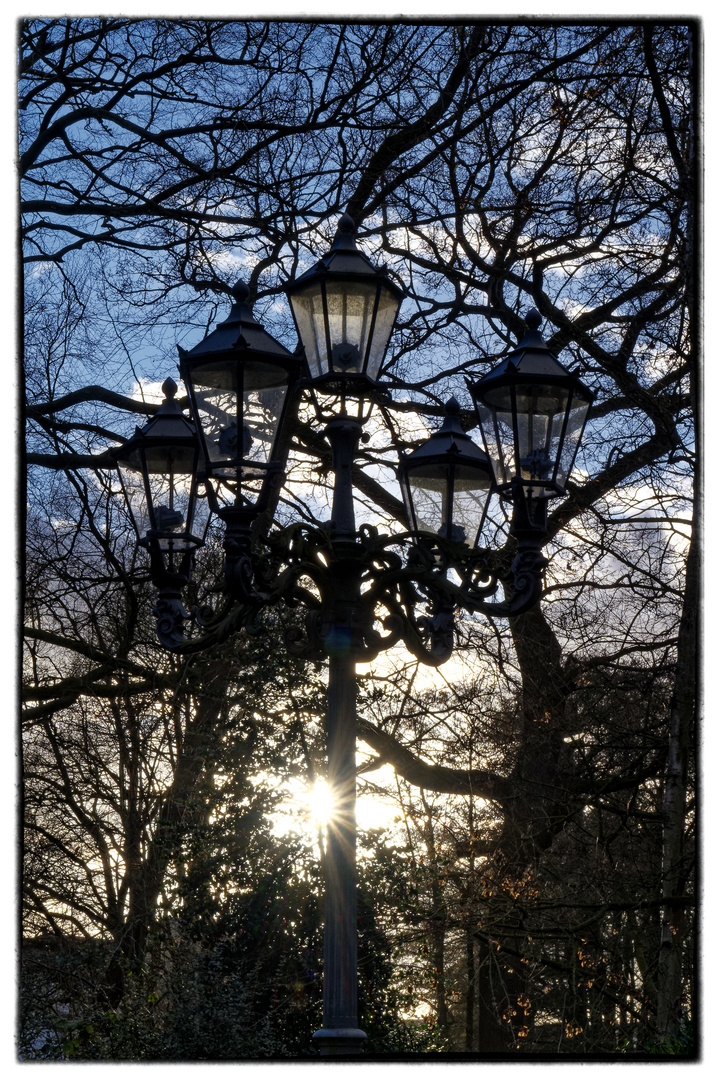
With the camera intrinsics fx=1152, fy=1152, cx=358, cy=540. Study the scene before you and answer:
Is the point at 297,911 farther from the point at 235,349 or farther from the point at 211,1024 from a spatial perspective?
the point at 235,349

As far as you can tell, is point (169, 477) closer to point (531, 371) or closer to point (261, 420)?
point (261, 420)

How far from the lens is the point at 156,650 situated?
956 cm

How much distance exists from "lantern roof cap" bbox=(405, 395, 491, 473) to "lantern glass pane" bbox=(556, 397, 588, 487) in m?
0.48

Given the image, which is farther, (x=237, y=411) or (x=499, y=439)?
(x=499, y=439)

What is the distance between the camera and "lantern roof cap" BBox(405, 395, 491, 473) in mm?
4582

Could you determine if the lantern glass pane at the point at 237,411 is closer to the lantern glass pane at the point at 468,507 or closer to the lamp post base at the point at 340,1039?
the lantern glass pane at the point at 468,507

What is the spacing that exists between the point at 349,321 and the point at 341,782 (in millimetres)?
1579


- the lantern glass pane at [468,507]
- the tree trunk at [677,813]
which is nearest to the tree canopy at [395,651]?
the tree trunk at [677,813]

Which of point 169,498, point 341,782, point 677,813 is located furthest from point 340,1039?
point 677,813

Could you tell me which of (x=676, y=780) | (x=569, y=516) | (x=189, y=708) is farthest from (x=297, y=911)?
(x=569, y=516)

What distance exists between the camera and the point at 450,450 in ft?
15.0

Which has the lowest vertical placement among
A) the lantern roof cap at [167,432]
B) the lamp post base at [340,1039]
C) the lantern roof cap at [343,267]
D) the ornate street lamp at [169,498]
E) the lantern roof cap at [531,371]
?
the lamp post base at [340,1039]

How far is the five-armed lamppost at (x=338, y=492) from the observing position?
3828mm

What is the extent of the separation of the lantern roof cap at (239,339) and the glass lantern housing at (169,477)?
0.46m
